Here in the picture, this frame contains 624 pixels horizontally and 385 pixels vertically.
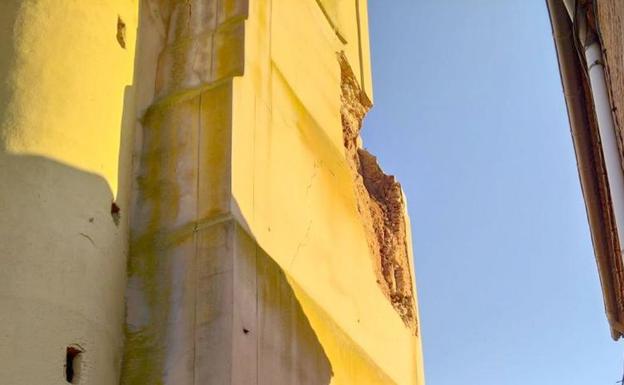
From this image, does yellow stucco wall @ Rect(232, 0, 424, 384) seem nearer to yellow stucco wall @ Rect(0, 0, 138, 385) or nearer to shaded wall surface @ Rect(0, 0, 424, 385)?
shaded wall surface @ Rect(0, 0, 424, 385)

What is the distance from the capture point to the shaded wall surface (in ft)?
30.0

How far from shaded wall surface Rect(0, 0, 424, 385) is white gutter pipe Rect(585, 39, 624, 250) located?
3478 millimetres

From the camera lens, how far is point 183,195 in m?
10.4

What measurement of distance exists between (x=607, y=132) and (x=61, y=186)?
4782mm

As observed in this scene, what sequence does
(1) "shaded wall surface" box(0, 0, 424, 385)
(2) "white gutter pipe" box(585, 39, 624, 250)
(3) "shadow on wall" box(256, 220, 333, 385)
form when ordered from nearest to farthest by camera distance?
(2) "white gutter pipe" box(585, 39, 624, 250)
(1) "shaded wall surface" box(0, 0, 424, 385)
(3) "shadow on wall" box(256, 220, 333, 385)

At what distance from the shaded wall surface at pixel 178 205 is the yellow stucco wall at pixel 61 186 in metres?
0.02

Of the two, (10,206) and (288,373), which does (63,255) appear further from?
(288,373)

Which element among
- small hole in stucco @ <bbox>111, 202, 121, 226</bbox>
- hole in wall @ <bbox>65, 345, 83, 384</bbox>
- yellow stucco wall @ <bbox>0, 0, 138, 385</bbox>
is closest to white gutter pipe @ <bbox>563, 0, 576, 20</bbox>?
yellow stucco wall @ <bbox>0, 0, 138, 385</bbox>

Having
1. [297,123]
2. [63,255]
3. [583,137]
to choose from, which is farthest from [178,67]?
[583,137]

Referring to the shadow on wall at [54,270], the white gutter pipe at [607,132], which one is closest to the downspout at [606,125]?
the white gutter pipe at [607,132]

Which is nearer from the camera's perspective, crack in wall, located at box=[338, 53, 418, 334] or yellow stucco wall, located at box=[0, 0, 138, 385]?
yellow stucco wall, located at box=[0, 0, 138, 385]

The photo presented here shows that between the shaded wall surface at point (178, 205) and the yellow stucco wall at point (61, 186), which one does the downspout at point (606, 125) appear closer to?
the shaded wall surface at point (178, 205)

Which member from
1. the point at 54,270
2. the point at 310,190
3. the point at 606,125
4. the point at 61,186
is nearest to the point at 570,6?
the point at 606,125

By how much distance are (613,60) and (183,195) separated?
4389 mm
